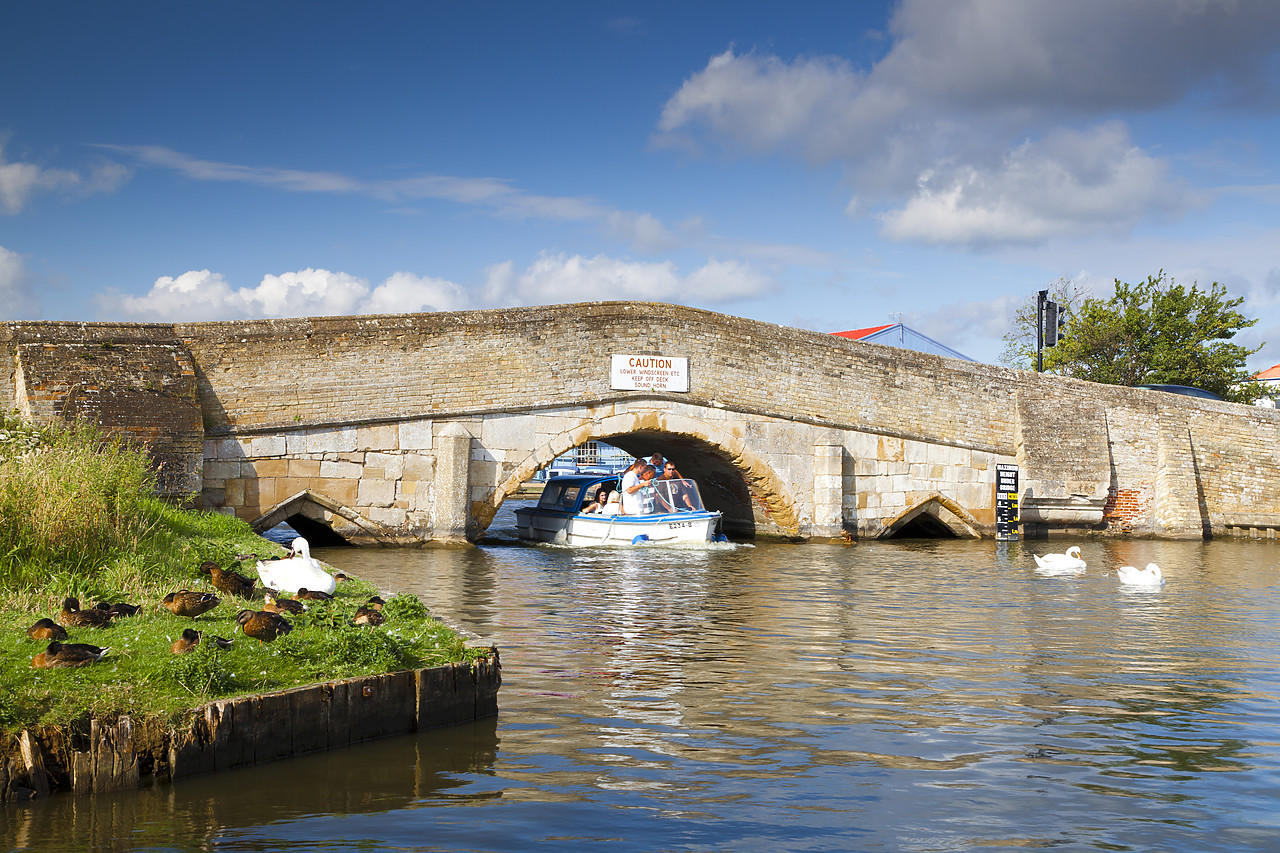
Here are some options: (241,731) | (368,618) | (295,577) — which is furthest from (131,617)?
(241,731)

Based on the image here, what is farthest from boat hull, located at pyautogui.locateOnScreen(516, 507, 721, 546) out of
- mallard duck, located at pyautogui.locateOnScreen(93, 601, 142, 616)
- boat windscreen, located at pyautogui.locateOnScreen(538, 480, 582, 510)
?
mallard duck, located at pyautogui.locateOnScreen(93, 601, 142, 616)

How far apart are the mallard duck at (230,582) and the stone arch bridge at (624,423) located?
7.46 m

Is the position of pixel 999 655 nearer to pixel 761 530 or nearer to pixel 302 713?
pixel 302 713

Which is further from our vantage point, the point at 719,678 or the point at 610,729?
the point at 719,678

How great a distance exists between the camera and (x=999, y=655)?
31.0ft

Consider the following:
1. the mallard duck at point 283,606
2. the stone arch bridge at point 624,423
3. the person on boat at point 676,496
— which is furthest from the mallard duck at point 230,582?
the person on boat at point 676,496

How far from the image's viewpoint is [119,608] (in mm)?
7137

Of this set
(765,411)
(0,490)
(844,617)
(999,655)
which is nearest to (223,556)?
(0,490)

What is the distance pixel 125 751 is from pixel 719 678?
4.39 m

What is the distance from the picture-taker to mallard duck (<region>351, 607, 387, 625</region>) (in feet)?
24.3

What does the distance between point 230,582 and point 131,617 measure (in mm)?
1370

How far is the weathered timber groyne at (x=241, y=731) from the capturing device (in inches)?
202

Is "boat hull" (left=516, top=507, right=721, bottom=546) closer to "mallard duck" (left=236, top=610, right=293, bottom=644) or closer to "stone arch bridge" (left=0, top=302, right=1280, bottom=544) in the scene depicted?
"stone arch bridge" (left=0, top=302, right=1280, bottom=544)

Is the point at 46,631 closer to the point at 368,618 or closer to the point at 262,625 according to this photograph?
the point at 262,625
